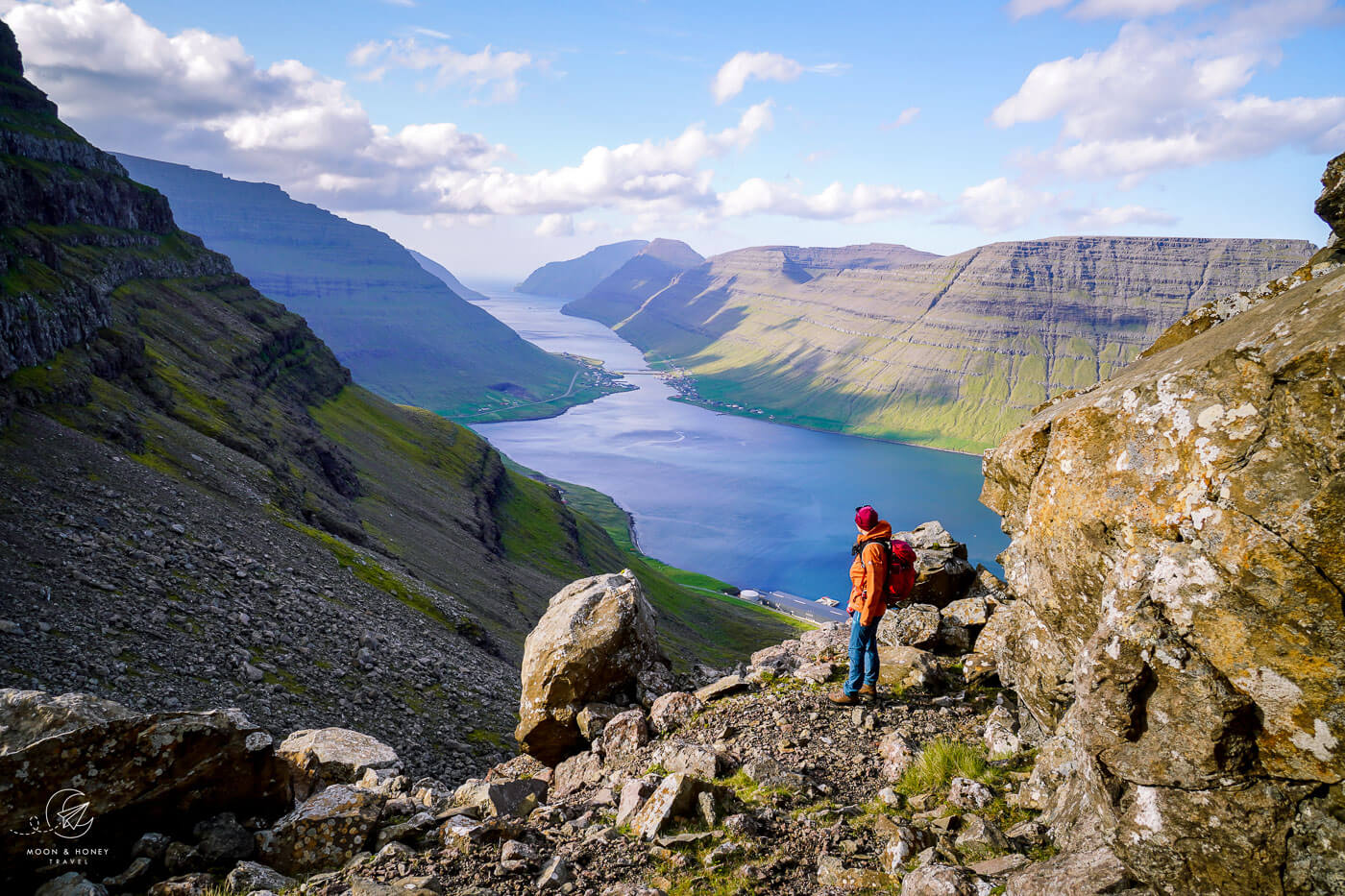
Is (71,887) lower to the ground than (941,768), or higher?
lower

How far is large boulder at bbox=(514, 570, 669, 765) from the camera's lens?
56.4 feet

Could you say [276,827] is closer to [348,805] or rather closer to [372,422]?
[348,805]

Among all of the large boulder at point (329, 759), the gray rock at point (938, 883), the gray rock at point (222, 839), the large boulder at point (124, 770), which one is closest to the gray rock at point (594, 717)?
the large boulder at point (329, 759)

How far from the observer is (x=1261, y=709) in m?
6.44

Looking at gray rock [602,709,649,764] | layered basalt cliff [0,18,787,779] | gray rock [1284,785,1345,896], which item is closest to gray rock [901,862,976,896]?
gray rock [1284,785,1345,896]

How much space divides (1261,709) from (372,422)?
358ft

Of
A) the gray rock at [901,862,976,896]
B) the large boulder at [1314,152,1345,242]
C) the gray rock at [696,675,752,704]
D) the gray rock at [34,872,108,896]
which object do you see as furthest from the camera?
the gray rock at [696,675,752,704]

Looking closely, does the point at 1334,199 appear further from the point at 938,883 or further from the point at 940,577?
the point at 940,577

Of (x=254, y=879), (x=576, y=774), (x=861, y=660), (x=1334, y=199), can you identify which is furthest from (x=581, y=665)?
(x=1334, y=199)

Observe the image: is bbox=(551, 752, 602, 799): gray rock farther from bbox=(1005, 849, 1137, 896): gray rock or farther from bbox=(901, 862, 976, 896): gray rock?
bbox=(1005, 849, 1137, 896): gray rock

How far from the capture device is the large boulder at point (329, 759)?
1320cm

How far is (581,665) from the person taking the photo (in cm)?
1742

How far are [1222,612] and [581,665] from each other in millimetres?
13878

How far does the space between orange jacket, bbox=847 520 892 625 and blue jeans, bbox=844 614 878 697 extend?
0.36m
